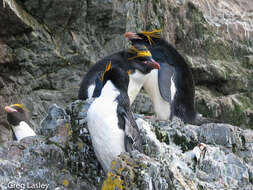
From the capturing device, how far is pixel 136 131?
3.81 m

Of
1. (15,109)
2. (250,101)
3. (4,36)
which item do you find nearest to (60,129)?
(15,109)

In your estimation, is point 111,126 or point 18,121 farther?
point 18,121

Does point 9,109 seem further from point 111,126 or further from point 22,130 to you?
point 111,126

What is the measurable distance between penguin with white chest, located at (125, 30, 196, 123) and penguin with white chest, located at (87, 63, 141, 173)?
1627 millimetres

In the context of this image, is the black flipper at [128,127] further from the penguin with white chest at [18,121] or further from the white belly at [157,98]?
the penguin with white chest at [18,121]

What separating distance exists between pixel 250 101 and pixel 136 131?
5.10m

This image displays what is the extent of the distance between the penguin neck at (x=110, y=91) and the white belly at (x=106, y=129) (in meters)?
0.04

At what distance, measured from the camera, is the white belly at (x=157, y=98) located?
544 cm

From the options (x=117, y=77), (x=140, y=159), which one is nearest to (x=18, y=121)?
(x=117, y=77)

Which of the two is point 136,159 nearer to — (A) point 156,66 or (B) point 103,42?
(A) point 156,66

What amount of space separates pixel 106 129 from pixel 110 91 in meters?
0.35

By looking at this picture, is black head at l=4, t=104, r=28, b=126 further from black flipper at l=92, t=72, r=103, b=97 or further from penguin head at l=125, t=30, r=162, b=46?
penguin head at l=125, t=30, r=162, b=46

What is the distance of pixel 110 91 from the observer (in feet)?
12.7

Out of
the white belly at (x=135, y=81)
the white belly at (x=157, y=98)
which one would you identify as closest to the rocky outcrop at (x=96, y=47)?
the white belly at (x=157, y=98)
